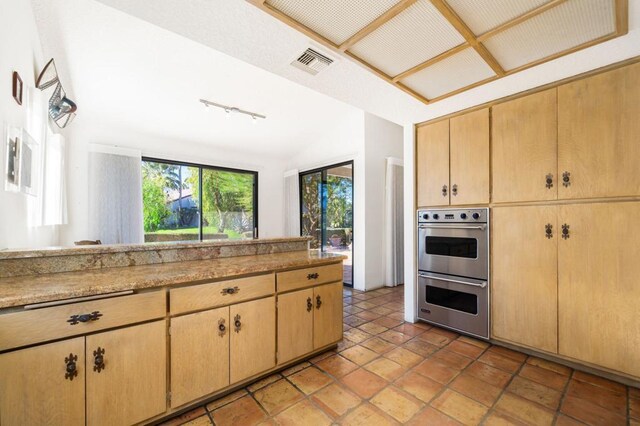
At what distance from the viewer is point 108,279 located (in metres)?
1.42

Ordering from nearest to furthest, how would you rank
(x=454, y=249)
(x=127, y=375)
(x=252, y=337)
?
(x=127, y=375), (x=252, y=337), (x=454, y=249)

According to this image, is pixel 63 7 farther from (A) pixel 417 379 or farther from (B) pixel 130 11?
(A) pixel 417 379

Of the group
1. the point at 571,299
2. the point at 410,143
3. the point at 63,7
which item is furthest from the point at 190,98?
the point at 571,299

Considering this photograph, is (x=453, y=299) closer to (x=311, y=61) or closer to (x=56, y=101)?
(x=311, y=61)

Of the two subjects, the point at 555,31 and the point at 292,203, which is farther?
the point at 292,203

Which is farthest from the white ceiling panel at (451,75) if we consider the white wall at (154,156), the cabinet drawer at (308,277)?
A: the white wall at (154,156)

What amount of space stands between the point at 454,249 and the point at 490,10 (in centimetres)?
201

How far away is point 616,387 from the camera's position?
182cm

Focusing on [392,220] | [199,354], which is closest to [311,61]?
[199,354]

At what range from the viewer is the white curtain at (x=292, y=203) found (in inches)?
221

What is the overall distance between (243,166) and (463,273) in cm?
451

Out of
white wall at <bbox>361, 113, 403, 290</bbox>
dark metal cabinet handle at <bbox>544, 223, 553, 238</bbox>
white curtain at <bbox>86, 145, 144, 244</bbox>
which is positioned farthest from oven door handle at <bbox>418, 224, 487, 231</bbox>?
white curtain at <bbox>86, 145, 144, 244</bbox>

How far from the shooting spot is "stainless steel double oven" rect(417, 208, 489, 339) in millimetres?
2480

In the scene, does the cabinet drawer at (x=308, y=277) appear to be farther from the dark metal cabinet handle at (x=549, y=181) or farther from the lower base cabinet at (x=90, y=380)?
the dark metal cabinet handle at (x=549, y=181)
